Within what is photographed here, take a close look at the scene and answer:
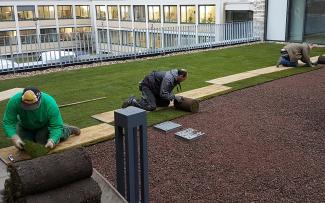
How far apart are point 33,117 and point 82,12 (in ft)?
190

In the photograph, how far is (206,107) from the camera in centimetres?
816

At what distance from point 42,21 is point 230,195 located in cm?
5604

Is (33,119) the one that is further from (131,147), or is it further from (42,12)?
(42,12)

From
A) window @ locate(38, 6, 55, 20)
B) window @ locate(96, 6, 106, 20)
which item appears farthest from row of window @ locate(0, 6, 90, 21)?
window @ locate(96, 6, 106, 20)

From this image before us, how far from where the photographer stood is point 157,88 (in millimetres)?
7605

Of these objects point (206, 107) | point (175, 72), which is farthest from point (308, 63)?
point (175, 72)

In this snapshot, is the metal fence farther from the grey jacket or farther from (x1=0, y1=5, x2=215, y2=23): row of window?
(x1=0, y1=5, x2=215, y2=23): row of window

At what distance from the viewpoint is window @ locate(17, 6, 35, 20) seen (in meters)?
53.8

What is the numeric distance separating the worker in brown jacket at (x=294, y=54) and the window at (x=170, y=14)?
1313 inches

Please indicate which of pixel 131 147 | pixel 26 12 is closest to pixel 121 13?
pixel 26 12

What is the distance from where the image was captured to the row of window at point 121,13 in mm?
40231

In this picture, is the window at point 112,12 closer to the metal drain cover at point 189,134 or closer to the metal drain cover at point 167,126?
the metal drain cover at point 167,126

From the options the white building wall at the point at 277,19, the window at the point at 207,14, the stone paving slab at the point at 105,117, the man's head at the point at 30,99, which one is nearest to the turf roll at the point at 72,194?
the man's head at the point at 30,99

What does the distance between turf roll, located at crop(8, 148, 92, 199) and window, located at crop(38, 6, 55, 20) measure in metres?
56.3
